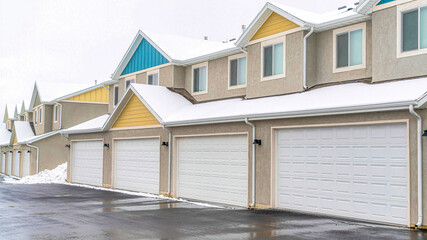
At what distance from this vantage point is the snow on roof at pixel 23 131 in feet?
131

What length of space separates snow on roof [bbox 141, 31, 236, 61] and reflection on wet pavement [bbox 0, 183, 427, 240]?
846 centimetres

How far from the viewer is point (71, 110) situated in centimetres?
3712

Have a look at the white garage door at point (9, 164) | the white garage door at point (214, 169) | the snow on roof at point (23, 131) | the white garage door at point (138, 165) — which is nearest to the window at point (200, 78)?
the white garage door at point (138, 165)

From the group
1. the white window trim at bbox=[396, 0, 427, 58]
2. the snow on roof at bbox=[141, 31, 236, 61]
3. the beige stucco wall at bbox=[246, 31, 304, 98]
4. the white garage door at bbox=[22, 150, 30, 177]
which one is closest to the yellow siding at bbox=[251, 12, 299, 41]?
the beige stucco wall at bbox=[246, 31, 304, 98]

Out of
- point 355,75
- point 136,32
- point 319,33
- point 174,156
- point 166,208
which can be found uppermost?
point 136,32

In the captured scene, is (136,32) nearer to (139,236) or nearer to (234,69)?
(234,69)

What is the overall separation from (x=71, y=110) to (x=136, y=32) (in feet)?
47.6

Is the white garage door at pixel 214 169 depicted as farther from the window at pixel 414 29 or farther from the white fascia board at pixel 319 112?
the window at pixel 414 29

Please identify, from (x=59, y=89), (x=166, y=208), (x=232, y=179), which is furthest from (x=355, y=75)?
(x=59, y=89)

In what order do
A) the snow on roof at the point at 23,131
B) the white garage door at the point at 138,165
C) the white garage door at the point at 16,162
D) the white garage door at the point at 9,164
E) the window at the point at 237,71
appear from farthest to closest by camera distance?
the white garage door at the point at 9,164 < the white garage door at the point at 16,162 < the snow on roof at the point at 23,131 < the white garage door at the point at 138,165 < the window at the point at 237,71

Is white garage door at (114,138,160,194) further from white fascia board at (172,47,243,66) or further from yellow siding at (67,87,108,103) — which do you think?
yellow siding at (67,87,108,103)

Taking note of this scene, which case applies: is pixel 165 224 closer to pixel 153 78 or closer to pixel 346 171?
pixel 346 171

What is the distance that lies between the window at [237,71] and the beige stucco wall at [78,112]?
20.4 metres

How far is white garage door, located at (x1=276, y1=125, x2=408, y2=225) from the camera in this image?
38.0 feet
